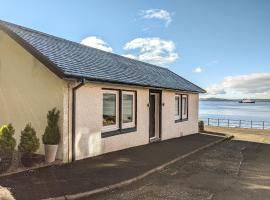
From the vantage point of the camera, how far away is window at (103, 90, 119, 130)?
11.7 meters

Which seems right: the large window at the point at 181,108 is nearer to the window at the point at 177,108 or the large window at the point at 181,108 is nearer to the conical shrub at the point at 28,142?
the window at the point at 177,108

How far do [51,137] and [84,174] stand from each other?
1837 millimetres

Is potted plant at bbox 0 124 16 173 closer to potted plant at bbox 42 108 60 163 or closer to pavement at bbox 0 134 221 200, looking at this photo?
pavement at bbox 0 134 221 200

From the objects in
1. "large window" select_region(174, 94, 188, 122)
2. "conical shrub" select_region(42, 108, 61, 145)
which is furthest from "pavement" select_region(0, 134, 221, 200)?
"large window" select_region(174, 94, 188, 122)

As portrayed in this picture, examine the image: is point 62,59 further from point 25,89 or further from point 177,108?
point 177,108

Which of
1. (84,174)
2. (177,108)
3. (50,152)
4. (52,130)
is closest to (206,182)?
(84,174)

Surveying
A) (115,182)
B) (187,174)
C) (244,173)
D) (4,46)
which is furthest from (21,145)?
(244,173)

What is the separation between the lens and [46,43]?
11852 millimetres

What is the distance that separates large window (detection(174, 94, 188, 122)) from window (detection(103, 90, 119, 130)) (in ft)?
22.1

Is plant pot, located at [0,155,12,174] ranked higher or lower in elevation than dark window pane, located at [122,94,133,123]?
lower

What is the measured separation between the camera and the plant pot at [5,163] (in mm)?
8250

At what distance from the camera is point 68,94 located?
388 inches

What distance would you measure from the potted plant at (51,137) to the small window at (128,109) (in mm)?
3752

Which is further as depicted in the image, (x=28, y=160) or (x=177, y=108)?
(x=177, y=108)
